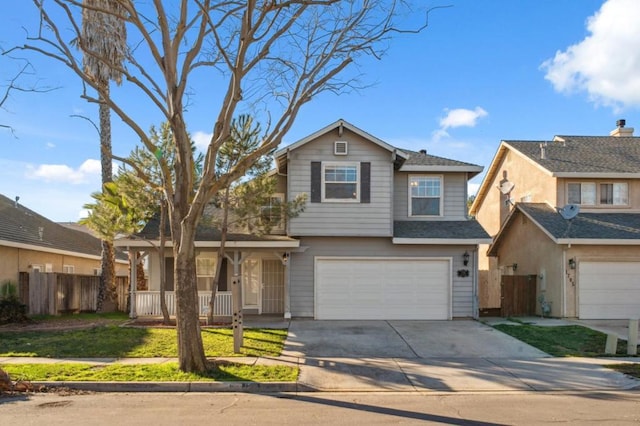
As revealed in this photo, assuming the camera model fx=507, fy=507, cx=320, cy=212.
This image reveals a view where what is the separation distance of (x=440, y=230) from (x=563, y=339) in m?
5.36

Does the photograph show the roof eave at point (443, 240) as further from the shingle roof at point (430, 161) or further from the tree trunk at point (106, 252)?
the tree trunk at point (106, 252)

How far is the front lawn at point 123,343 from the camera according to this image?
35.6 ft

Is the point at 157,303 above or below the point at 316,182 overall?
below

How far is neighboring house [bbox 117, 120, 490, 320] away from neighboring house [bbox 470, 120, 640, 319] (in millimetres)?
2787

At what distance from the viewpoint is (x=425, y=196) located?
1792 cm

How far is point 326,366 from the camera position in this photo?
9.96 meters

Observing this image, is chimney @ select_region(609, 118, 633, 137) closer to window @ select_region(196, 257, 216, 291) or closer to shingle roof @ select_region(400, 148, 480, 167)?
shingle roof @ select_region(400, 148, 480, 167)

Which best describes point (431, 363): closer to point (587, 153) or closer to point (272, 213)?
point (272, 213)

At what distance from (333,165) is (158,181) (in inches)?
219

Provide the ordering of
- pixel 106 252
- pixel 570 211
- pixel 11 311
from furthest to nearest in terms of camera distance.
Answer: pixel 106 252 < pixel 570 211 < pixel 11 311

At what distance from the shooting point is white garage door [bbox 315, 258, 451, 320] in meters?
16.9

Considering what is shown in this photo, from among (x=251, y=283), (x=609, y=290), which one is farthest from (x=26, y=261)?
(x=609, y=290)

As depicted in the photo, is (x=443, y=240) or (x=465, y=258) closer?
(x=443, y=240)

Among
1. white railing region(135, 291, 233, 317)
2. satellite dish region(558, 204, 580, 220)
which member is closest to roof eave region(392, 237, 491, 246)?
satellite dish region(558, 204, 580, 220)
